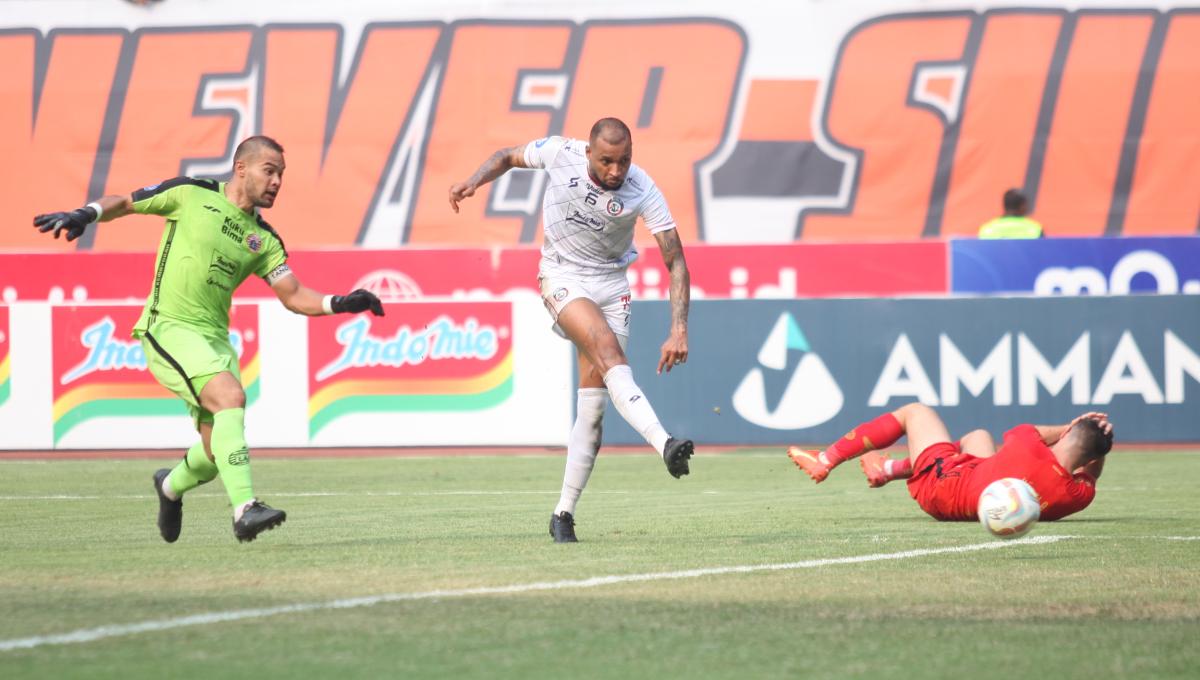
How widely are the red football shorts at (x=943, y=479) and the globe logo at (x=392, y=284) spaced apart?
9.56 metres

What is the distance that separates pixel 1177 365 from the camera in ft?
54.3

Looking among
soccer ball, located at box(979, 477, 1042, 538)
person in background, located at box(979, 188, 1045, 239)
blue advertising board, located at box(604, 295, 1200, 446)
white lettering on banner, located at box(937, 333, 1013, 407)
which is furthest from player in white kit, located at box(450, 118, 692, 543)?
person in background, located at box(979, 188, 1045, 239)

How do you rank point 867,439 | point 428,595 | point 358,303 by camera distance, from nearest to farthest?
point 428,595 → point 358,303 → point 867,439

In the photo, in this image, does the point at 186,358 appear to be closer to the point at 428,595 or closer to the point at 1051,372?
the point at 428,595

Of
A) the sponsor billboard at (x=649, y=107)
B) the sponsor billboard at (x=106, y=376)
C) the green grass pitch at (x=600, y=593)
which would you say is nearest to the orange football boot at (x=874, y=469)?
the green grass pitch at (x=600, y=593)

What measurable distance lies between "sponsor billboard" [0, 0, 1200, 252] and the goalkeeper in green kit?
601 inches

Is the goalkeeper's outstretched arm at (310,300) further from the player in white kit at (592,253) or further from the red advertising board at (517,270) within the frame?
the red advertising board at (517,270)

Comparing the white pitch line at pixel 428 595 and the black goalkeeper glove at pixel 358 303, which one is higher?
the black goalkeeper glove at pixel 358 303

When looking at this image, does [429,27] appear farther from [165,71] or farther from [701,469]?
[701,469]

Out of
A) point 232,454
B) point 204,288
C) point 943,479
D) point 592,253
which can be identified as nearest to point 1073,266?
point 943,479

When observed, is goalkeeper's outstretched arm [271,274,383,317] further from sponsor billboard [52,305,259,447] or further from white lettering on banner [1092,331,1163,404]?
white lettering on banner [1092,331,1163,404]

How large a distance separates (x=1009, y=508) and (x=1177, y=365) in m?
9.16

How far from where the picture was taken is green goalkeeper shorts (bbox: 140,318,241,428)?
823 cm

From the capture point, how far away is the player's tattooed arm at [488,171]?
8.72 metres
